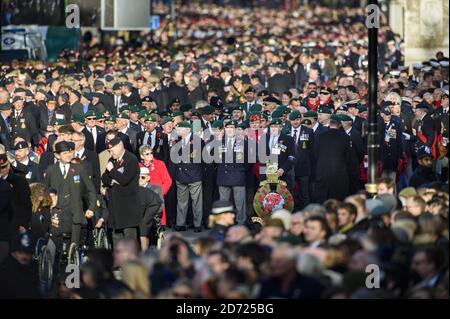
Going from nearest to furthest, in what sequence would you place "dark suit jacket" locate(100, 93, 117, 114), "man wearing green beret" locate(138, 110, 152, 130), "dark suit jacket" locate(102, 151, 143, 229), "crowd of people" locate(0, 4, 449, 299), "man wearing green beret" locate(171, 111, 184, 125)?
"crowd of people" locate(0, 4, 449, 299), "dark suit jacket" locate(102, 151, 143, 229), "man wearing green beret" locate(171, 111, 184, 125), "man wearing green beret" locate(138, 110, 152, 130), "dark suit jacket" locate(100, 93, 117, 114)

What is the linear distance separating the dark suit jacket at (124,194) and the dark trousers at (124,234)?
3.4 inches

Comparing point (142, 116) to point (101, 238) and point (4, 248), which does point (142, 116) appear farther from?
point (4, 248)

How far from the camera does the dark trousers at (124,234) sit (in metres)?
21.5

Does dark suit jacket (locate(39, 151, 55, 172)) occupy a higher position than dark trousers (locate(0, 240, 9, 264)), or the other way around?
dark suit jacket (locate(39, 151, 55, 172))

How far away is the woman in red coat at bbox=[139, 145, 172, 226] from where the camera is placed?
22.9 meters

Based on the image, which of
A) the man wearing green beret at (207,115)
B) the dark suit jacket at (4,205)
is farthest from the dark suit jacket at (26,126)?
the dark suit jacket at (4,205)

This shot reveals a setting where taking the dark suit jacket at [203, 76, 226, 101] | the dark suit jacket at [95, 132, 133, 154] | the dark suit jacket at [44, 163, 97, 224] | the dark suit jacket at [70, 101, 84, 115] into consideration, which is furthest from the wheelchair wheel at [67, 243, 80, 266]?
the dark suit jacket at [203, 76, 226, 101]

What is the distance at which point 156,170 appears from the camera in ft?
75.9

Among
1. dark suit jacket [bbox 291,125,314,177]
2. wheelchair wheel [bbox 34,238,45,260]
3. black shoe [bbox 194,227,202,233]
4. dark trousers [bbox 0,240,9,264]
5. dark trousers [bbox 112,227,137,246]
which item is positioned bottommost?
black shoe [bbox 194,227,202,233]

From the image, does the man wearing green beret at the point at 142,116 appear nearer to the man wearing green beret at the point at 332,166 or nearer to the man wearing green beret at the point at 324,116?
the man wearing green beret at the point at 324,116

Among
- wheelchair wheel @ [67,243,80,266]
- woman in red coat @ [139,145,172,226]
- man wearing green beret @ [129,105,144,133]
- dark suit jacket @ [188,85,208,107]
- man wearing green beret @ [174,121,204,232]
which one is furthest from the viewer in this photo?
dark suit jacket @ [188,85,208,107]

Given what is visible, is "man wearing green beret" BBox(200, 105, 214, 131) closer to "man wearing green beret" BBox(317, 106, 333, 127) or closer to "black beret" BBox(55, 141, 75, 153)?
"man wearing green beret" BBox(317, 106, 333, 127)

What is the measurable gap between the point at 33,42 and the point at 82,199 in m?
30.9

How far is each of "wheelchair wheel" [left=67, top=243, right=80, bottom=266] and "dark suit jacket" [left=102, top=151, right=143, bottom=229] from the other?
845mm
